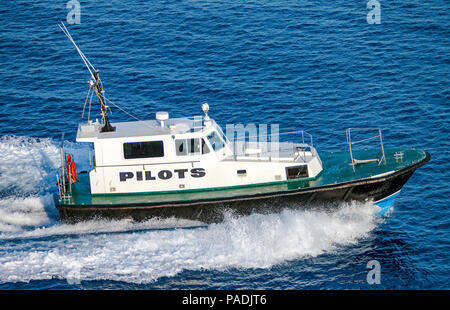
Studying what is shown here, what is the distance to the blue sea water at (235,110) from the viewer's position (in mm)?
18797

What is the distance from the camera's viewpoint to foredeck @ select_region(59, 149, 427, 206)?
66.0 feet

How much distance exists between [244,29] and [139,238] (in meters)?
17.6

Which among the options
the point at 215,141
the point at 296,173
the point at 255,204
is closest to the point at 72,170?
the point at 215,141

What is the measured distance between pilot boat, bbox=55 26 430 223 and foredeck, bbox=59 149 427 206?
0.03m

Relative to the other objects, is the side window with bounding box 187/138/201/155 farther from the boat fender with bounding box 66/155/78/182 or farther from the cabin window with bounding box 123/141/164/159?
the boat fender with bounding box 66/155/78/182

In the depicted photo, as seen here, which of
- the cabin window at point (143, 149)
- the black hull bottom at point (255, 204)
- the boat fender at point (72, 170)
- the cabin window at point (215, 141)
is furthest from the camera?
the boat fender at point (72, 170)

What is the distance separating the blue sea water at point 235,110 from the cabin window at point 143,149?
2085mm

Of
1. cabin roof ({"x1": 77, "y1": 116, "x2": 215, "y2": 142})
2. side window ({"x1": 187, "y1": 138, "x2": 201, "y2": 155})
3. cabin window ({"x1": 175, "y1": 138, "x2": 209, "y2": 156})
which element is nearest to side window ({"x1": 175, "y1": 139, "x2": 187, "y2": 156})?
cabin window ({"x1": 175, "y1": 138, "x2": 209, "y2": 156})

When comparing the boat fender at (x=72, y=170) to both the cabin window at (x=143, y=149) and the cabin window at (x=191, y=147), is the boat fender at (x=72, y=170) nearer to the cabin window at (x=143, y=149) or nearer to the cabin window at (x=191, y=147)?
the cabin window at (x=143, y=149)

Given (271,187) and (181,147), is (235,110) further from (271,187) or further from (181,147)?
(271,187)

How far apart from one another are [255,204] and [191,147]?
2.59 meters

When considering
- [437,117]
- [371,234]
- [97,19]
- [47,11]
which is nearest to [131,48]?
[97,19]

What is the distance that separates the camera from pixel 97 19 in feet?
119

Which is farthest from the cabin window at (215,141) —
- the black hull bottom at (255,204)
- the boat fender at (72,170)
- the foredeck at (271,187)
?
the boat fender at (72,170)
